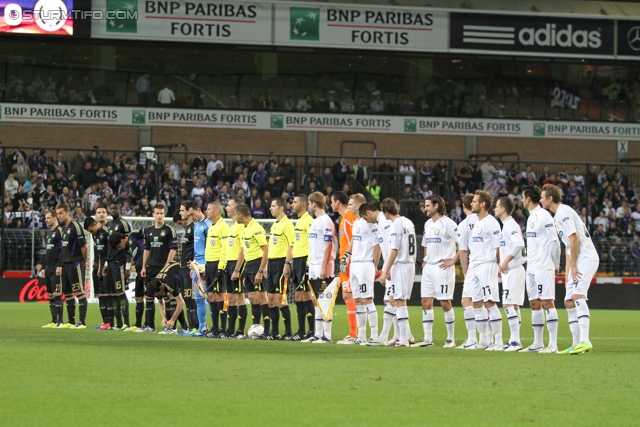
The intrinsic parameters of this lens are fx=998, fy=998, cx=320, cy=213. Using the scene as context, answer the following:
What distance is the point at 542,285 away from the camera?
13383 millimetres

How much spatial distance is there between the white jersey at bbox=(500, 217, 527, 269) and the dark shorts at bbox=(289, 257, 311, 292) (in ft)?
10.3

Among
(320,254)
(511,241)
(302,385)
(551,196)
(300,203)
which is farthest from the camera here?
(300,203)

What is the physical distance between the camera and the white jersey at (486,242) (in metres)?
14.3

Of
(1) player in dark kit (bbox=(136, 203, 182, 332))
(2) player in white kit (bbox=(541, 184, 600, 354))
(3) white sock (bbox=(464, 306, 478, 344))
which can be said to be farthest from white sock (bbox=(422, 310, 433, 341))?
(1) player in dark kit (bbox=(136, 203, 182, 332))

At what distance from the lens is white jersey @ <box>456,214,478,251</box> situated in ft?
48.2

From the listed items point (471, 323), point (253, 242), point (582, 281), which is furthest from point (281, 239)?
point (582, 281)

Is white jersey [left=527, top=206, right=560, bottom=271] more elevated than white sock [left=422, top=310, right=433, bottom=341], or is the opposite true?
white jersey [left=527, top=206, right=560, bottom=271]

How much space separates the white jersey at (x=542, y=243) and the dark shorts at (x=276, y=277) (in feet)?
13.3

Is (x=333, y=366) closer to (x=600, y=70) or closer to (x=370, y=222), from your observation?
(x=370, y=222)

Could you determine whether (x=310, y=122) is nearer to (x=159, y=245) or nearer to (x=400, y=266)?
(x=159, y=245)

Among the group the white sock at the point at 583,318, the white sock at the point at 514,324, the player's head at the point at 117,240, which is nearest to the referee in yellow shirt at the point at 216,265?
the player's head at the point at 117,240

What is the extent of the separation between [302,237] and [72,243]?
5126 millimetres

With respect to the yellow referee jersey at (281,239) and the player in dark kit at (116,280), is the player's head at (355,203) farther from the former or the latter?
the player in dark kit at (116,280)

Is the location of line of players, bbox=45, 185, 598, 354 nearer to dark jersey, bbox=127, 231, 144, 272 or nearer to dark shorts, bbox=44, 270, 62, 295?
dark jersey, bbox=127, 231, 144, 272
